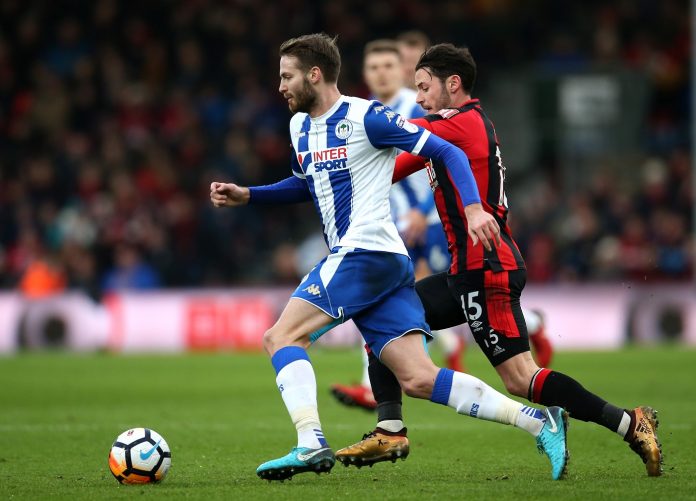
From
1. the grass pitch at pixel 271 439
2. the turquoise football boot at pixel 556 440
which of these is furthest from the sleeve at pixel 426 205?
the turquoise football boot at pixel 556 440

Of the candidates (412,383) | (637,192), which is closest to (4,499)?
(412,383)

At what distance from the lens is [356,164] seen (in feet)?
19.8

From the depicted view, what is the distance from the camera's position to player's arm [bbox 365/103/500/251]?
5.73m

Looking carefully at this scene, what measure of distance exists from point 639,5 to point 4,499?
1883cm

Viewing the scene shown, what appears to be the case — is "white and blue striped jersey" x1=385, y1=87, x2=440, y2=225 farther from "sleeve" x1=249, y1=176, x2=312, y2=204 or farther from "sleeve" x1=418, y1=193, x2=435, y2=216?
"sleeve" x1=249, y1=176, x2=312, y2=204

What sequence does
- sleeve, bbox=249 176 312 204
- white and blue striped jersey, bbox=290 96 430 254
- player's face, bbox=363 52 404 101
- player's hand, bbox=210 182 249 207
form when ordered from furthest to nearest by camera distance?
1. player's face, bbox=363 52 404 101
2. sleeve, bbox=249 176 312 204
3. player's hand, bbox=210 182 249 207
4. white and blue striped jersey, bbox=290 96 430 254

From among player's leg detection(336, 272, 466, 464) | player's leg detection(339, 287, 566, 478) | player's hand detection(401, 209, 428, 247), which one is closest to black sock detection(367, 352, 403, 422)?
player's leg detection(336, 272, 466, 464)

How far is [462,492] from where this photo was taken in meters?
5.60

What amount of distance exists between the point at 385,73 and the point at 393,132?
11.7ft

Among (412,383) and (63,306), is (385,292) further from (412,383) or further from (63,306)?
(63,306)

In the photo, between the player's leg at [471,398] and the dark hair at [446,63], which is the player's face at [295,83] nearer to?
the dark hair at [446,63]

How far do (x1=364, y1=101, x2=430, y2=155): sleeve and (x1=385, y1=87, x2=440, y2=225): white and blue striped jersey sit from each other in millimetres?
3164

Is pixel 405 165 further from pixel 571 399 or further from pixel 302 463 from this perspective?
pixel 302 463

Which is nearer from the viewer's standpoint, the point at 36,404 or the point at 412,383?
the point at 412,383
